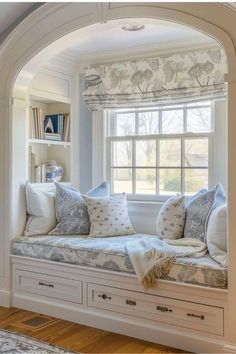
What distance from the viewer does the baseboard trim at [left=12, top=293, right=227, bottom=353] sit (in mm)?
2434

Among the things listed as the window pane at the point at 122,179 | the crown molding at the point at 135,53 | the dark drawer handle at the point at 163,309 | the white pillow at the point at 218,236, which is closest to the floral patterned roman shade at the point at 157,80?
the crown molding at the point at 135,53

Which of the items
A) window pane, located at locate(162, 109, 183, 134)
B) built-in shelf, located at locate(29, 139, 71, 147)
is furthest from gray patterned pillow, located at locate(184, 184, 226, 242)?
built-in shelf, located at locate(29, 139, 71, 147)

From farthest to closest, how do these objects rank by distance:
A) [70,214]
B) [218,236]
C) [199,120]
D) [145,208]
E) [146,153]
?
1. [146,153]
2. [145,208]
3. [199,120]
4. [70,214]
5. [218,236]

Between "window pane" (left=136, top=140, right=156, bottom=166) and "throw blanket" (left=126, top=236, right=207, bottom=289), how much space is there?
1.20 m

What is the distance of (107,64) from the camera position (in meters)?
3.80

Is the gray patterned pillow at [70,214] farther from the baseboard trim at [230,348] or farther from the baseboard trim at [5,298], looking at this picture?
the baseboard trim at [230,348]

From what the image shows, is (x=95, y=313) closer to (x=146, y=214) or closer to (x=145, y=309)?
(x=145, y=309)

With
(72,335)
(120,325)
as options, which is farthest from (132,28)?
(72,335)

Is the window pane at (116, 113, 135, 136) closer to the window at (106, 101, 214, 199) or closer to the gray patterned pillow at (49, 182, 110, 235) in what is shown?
the window at (106, 101, 214, 199)

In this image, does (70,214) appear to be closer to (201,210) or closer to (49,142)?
(49,142)

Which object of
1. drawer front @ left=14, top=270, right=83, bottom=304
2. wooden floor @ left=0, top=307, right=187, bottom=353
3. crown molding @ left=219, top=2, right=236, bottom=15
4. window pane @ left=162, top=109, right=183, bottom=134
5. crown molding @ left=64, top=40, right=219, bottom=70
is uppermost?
crown molding @ left=64, top=40, right=219, bottom=70

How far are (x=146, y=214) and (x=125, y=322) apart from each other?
1146mm

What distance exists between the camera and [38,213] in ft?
11.1

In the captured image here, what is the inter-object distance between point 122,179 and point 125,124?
566mm
